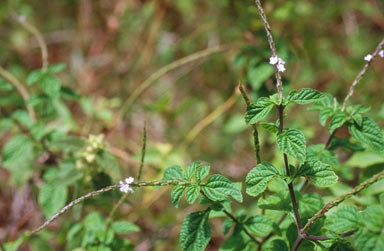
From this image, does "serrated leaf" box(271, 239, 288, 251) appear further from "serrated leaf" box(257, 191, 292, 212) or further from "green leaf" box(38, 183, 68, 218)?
"green leaf" box(38, 183, 68, 218)

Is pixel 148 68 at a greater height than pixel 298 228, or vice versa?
pixel 148 68

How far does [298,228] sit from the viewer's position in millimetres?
1213

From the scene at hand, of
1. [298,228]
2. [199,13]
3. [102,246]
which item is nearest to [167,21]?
[199,13]

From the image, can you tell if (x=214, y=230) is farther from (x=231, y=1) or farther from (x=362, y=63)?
(x=362, y=63)

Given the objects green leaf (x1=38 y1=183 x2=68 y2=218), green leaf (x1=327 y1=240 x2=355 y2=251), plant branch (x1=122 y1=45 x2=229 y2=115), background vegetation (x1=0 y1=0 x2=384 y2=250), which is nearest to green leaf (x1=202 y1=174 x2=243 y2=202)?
green leaf (x1=327 y1=240 x2=355 y2=251)

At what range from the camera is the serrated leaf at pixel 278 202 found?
4.30ft

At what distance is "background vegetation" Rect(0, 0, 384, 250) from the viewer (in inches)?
76.7

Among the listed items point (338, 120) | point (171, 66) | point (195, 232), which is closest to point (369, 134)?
point (338, 120)

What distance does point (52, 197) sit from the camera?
1.91 meters

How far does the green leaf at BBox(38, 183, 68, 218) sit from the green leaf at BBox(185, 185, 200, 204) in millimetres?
918

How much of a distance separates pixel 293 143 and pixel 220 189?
0.84 ft

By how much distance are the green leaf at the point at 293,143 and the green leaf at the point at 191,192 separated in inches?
11.0

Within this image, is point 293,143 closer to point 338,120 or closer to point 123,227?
point 338,120

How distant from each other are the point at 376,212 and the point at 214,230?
1.70 meters
